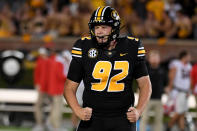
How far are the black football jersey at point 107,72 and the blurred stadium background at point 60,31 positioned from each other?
29.4 ft

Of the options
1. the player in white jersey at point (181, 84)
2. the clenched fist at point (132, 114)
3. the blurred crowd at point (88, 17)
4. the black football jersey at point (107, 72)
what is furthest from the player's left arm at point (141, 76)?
the blurred crowd at point (88, 17)

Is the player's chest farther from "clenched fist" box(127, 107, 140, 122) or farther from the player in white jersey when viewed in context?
the player in white jersey

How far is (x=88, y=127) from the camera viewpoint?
4.55 meters

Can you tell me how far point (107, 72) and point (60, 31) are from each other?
11.7 m

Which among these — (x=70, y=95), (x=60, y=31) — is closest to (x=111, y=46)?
(x=70, y=95)

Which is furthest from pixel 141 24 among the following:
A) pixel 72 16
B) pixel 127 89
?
pixel 127 89

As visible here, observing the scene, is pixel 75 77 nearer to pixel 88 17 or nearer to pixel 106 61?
pixel 106 61

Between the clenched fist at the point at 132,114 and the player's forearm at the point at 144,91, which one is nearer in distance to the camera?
the clenched fist at the point at 132,114

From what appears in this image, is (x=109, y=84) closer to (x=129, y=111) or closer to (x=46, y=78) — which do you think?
(x=129, y=111)

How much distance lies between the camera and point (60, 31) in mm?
16094

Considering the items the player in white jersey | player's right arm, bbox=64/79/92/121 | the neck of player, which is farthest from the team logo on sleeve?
the player in white jersey

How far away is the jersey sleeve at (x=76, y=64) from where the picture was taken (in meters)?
4.58

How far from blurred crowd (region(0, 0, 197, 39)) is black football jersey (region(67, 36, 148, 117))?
10.5 m

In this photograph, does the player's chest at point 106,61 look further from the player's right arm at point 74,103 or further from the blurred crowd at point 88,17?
the blurred crowd at point 88,17
